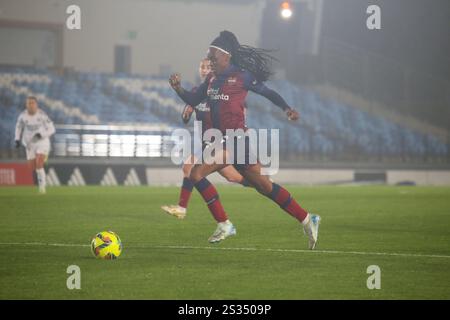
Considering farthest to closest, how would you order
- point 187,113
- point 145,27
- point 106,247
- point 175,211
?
point 145,27
point 187,113
point 175,211
point 106,247

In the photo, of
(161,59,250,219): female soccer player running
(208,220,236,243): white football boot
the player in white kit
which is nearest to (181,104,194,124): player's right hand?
(161,59,250,219): female soccer player running

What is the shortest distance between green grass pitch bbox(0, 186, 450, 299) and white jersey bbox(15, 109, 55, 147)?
4639 mm

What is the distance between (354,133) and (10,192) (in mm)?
17695

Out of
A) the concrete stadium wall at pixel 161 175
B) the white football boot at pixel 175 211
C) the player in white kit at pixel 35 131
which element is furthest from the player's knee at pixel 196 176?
the concrete stadium wall at pixel 161 175

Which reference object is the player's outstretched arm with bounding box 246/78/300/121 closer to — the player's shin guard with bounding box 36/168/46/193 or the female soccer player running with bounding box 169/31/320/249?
the female soccer player running with bounding box 169/31/320/249

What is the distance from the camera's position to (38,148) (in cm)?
2548

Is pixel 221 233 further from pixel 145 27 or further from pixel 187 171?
pixel 145 27

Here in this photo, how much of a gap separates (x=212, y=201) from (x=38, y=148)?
13.2m

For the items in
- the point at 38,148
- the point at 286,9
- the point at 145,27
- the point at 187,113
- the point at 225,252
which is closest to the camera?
the point at 225,252

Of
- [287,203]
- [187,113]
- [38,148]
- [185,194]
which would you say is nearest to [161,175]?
[38,148]

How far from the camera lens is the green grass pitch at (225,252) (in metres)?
8.81

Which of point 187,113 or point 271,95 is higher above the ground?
point 271,95

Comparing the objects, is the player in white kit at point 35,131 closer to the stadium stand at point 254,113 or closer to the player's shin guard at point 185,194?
the stadium stand at point 254,113
